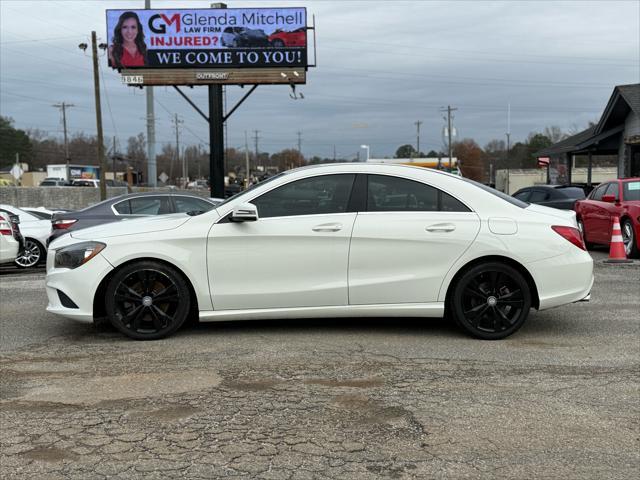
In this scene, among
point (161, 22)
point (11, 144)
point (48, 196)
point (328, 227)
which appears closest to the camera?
point (328, 227)

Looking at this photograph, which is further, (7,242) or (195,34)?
(195,34)

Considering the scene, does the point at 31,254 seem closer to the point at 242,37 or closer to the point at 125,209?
the point at 125,209

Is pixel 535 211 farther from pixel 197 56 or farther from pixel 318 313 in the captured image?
pixel 197 56

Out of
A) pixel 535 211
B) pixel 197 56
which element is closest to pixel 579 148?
pixel 197 56

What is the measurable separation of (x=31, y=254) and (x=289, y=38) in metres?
15.2

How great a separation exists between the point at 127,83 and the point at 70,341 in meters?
20.9

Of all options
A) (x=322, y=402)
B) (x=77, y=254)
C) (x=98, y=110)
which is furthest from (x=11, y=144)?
(x=322, y=402)

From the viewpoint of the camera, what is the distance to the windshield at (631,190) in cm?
1268

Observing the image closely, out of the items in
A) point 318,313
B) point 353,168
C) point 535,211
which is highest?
point 353,168

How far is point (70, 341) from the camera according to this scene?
Result: 595 centimetres

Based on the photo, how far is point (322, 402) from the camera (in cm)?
422

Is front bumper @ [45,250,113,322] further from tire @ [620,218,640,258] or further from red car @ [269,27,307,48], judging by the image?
red car @ [269,27,307,48]

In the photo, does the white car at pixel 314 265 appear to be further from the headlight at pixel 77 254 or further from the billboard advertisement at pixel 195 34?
the billboard advertisement at pixel 195 34

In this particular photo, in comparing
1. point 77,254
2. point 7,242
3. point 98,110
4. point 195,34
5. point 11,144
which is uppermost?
point 11,144
